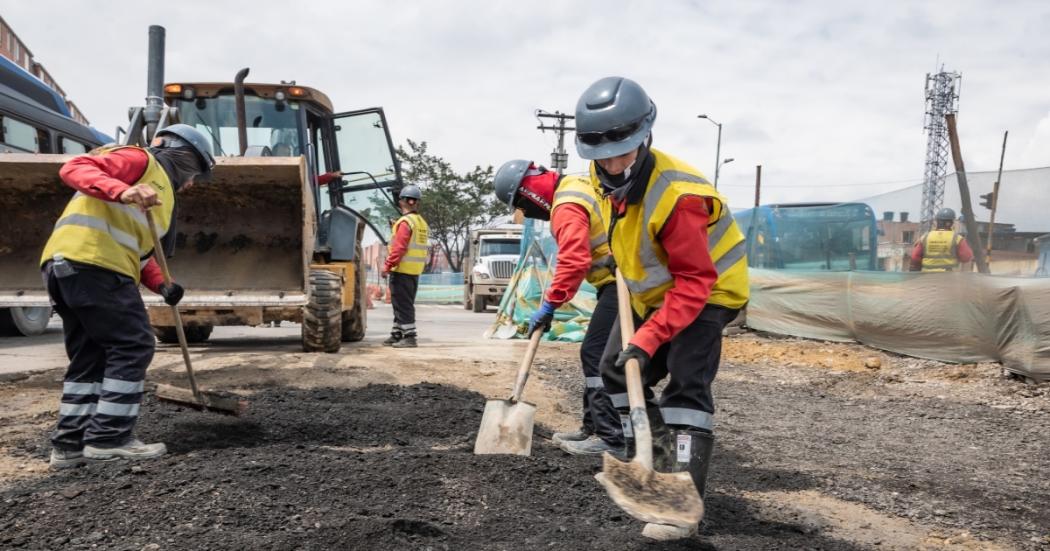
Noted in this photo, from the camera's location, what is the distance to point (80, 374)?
3967 mm

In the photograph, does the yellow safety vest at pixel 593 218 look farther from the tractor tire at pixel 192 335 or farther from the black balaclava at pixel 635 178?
the tractor tire at pixel 192 335

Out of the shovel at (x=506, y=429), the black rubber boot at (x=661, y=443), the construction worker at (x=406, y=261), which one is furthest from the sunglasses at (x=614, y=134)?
the construction worker at (x=406, y=261)

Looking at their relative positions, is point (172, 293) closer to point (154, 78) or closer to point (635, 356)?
point (635, 356)

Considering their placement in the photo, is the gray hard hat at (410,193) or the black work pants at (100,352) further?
the gray hard hat at (410,193)

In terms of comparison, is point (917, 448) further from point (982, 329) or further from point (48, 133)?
point (48, 133)

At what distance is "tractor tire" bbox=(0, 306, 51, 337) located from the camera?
1087 centimetres

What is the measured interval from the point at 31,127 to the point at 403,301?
16.1 feet

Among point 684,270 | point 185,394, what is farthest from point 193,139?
point 684,270

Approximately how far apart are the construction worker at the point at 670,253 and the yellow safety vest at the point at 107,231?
2.12 metres

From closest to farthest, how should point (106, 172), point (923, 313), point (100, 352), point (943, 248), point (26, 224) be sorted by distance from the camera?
point (106, 172) < point (100, 352) < point (26, 224) < point (943, 248) < point (923, 313)

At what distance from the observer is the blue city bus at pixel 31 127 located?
9594 mm

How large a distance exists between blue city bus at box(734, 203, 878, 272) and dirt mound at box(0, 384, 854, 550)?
6.23 metres

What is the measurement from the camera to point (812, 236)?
10.7 meters

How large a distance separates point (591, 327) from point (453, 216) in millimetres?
38143
